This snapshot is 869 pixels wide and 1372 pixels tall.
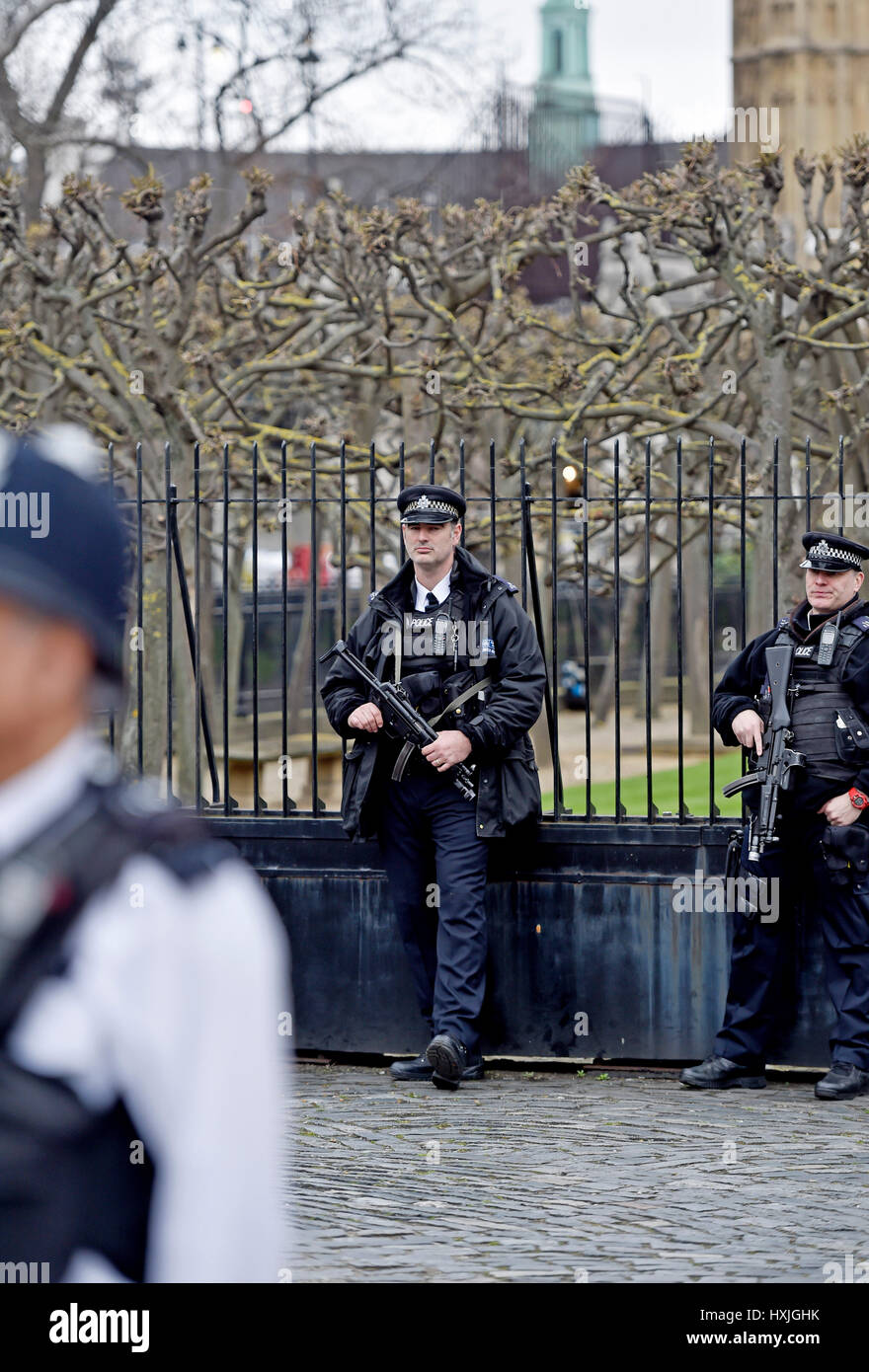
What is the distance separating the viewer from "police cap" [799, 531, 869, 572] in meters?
7.29

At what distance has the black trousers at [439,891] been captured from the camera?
24.3 feet

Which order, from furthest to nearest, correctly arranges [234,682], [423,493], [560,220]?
[234,682] < [560,220] < [423,493]

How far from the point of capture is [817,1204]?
227 inches

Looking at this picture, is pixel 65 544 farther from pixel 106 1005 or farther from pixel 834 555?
pixel 834 555

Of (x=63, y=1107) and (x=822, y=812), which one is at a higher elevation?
(x=63, y=1107)

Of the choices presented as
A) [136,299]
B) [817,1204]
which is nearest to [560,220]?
[136,299]

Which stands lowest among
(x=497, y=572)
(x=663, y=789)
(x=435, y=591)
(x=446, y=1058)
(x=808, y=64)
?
(x=446, y=1058)

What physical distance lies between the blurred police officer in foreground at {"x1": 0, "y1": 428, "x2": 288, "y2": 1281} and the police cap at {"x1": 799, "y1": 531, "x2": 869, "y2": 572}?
227 inches

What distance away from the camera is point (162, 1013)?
1.69 m

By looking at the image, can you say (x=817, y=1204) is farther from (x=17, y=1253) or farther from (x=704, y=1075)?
(x=17, y=1253)

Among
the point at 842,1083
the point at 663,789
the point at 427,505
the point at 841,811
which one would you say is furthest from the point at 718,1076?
the point at 663,789

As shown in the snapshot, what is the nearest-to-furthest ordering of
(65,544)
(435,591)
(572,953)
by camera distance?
1. (65,544)
2. (435,591)
3. (572,953)

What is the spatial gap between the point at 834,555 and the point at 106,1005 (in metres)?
5.95
